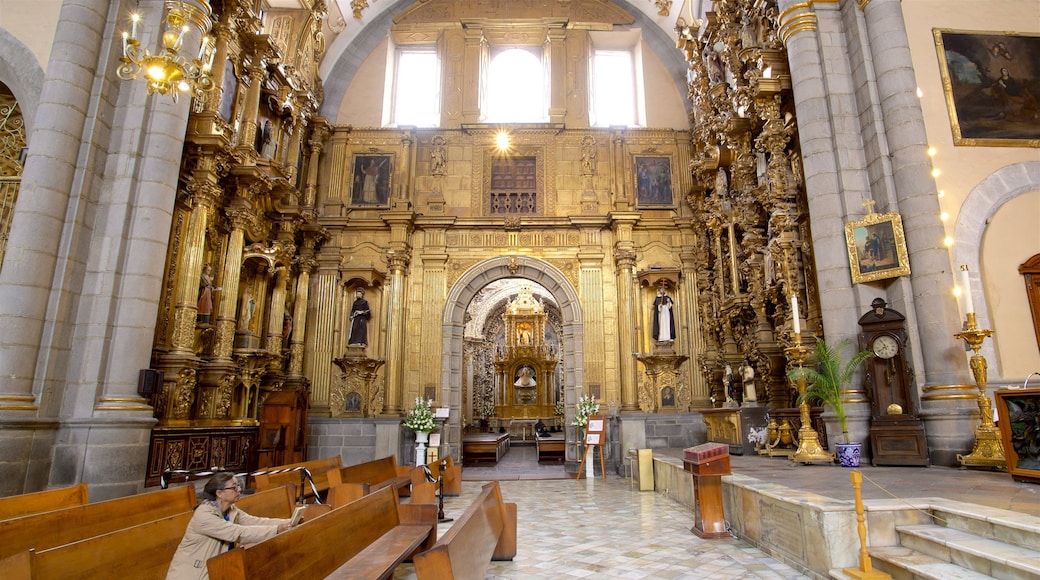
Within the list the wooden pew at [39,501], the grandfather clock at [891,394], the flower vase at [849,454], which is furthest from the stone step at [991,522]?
the wooden pew at [39,501]

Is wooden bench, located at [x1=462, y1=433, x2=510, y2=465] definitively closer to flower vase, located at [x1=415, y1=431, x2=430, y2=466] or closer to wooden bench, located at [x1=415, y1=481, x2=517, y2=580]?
flower vase, located at [x1=415, y1=431, x2=430, y2=466]

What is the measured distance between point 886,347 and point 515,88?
1424 centimetres

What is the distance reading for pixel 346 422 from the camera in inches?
574

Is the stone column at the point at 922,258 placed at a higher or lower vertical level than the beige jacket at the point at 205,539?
higher

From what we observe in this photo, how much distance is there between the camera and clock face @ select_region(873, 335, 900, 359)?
7605 mm

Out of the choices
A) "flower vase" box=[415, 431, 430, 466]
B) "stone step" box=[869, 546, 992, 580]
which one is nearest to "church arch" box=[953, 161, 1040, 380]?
"stone step" box=[869, 546, 992, 580]

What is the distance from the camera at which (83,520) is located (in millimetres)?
4301

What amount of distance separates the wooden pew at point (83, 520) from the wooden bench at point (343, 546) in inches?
48.5

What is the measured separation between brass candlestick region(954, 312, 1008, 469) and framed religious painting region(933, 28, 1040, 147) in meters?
3.72

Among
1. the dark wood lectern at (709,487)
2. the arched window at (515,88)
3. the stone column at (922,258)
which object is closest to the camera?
the dark wood lectern at (709,487)

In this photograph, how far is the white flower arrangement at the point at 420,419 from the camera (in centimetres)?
1403

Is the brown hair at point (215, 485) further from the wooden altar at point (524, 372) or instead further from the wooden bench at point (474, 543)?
the wooden altar at point (524, 372)

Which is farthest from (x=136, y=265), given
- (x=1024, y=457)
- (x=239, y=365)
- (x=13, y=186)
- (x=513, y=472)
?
(x=1024, y=457)

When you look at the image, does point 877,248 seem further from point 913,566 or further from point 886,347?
point 913,566
